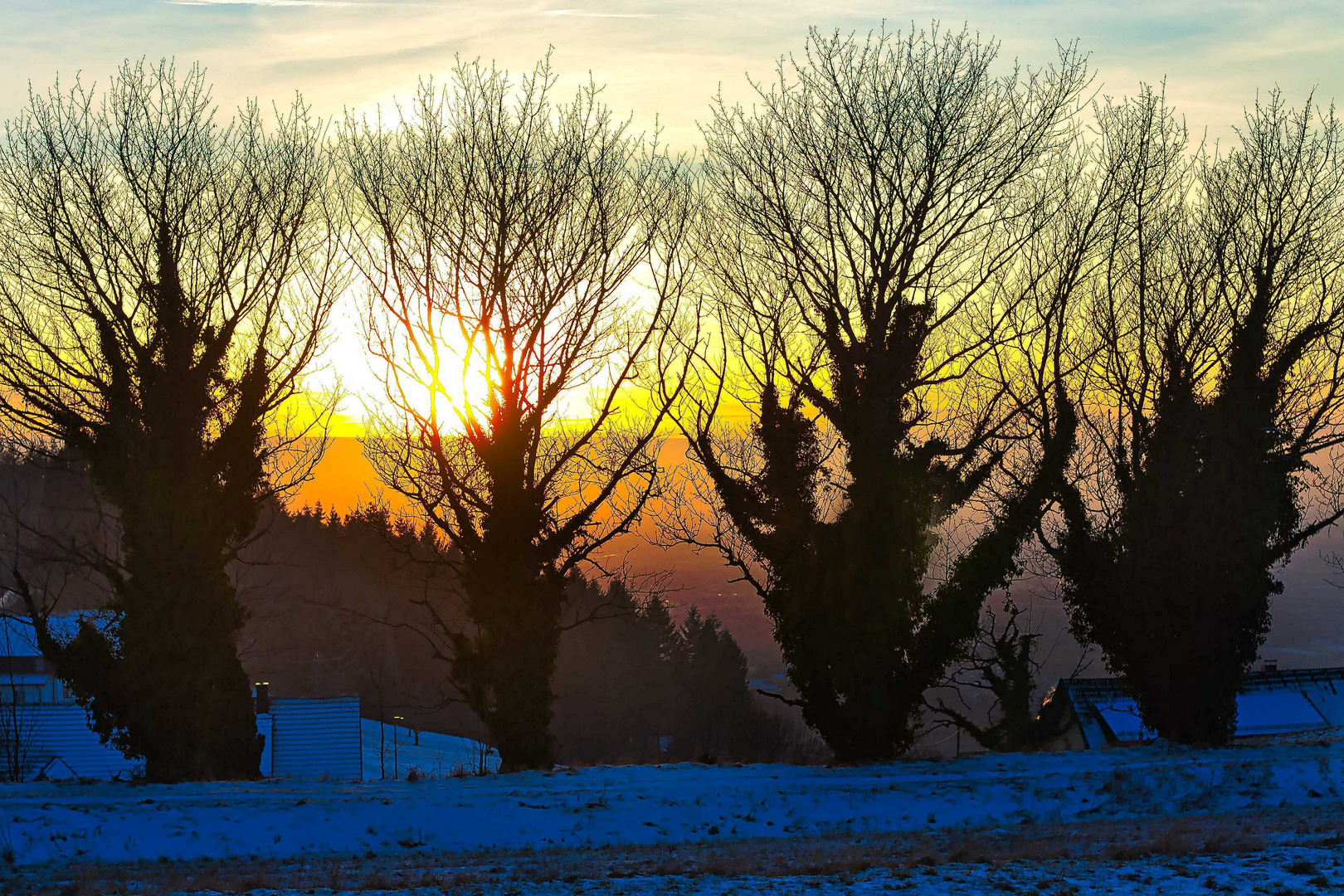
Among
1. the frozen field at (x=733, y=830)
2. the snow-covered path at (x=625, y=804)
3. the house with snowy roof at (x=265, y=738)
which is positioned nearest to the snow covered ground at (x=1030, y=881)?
the frozen field at (x=733, y=830)

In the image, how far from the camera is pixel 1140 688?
22984mm

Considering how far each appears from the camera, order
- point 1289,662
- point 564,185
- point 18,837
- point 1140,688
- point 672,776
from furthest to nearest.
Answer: point 1289,662, point 1140,688, point 564,185, point 672,776, point 18,837

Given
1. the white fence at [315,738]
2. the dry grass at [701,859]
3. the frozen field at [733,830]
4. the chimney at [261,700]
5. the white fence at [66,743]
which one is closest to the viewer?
the frozen field at [733,830]

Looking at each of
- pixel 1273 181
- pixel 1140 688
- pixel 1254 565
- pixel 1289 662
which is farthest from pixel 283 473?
pixel 1289 662

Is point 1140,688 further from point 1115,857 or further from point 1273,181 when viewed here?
point 1115,857

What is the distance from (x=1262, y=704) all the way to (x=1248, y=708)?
90cm

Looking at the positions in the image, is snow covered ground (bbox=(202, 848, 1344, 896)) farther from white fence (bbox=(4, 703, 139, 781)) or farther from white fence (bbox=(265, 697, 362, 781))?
white fence (bbox=(265, 697, 362, 781))

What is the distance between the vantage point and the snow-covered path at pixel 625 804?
493 inches

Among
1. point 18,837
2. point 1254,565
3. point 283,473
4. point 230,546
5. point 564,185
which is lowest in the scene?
point 18,837

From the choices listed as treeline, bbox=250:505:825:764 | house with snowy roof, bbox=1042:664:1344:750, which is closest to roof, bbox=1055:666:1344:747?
house with snowy roof, bbox=1042:664:1344:750

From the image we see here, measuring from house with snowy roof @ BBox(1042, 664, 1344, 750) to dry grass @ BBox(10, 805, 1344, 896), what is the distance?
2240 cm

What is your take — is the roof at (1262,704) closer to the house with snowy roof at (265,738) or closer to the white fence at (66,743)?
the house with snowy roof at (265,738)

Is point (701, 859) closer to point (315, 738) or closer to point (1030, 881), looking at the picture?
point (1030, 881)

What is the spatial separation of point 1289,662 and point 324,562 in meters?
100
